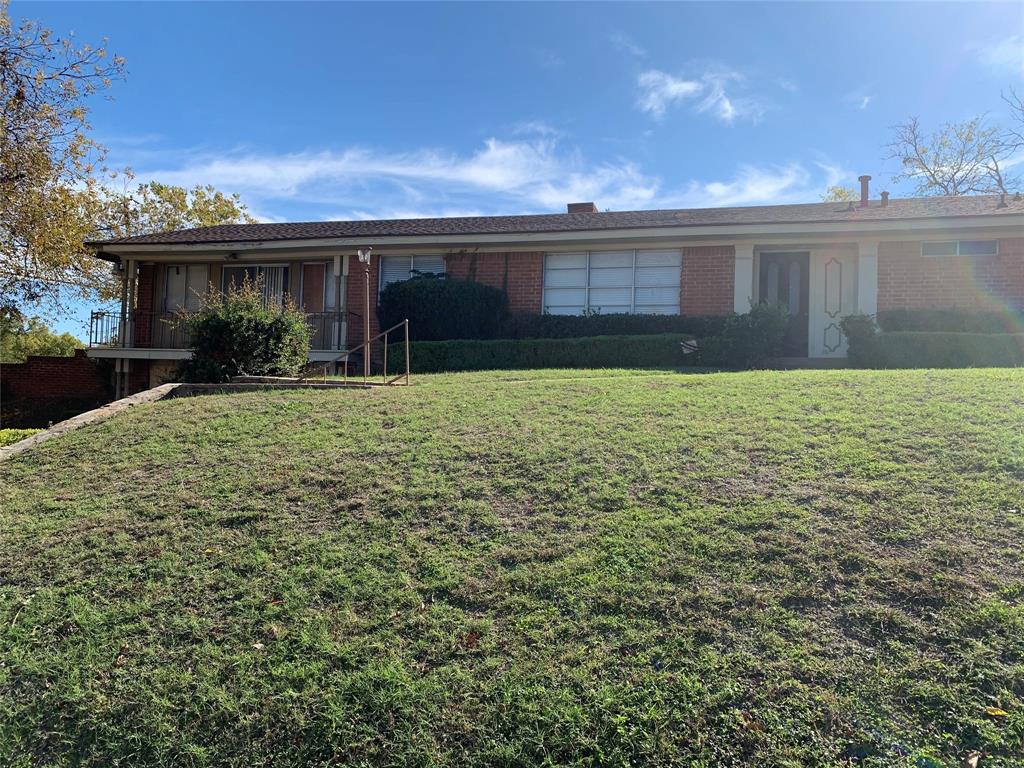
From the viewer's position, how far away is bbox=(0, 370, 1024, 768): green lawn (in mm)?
3287

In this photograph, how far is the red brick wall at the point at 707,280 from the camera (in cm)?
1551

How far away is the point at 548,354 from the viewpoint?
1380 cm

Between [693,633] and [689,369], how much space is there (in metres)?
8.87

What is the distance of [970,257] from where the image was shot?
554 inches

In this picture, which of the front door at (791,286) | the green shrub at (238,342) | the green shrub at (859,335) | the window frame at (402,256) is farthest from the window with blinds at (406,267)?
the green shrub at (859,335)

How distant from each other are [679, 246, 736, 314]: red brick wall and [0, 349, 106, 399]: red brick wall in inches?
568

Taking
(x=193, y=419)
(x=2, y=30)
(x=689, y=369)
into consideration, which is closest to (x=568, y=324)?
(x=689, y=369)

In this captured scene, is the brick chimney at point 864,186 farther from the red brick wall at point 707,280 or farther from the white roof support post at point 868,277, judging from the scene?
the red brick wall at point 707,280

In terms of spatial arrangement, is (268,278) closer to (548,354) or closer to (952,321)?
(548,354)

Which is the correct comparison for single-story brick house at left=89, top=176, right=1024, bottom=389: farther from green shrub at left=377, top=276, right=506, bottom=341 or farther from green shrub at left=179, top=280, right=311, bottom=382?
green shrub at left=179, top=280, right=311, bottom=382

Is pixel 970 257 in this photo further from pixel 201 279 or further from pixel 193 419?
pixel 201 279

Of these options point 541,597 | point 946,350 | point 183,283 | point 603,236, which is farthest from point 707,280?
point 183,283

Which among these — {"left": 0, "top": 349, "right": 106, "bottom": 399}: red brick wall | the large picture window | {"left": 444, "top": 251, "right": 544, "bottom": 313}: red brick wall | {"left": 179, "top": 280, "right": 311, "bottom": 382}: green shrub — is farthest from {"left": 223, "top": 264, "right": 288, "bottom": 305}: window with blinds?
{"left": 179, "top": 280, "right": 311, "bottom": 382}: green shrub

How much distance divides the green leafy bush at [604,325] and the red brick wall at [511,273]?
1.27 feet
